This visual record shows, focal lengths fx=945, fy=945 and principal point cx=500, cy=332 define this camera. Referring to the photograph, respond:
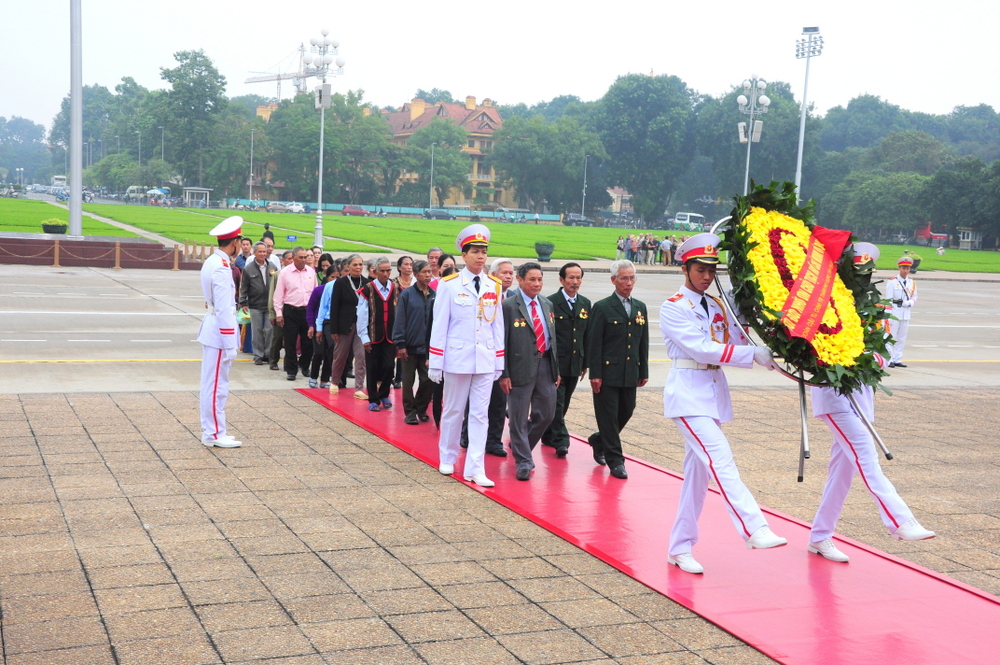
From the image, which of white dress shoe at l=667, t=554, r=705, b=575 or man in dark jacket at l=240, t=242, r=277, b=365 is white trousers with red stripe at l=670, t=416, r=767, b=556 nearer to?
white dress shoe at l=667, t=554, r=705, b=575

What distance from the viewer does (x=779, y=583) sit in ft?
18.5

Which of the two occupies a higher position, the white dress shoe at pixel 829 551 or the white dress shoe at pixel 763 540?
the white dress shoe at pixel 763 540

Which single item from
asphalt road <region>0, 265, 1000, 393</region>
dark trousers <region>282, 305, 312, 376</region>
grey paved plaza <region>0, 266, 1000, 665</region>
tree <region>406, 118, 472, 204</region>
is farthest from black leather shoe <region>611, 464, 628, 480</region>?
tree <region>406, 118, 472, 204</region>

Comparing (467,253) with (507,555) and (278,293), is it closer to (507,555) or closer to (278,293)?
(507,555)

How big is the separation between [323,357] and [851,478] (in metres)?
7.57

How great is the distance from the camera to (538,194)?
375 ft

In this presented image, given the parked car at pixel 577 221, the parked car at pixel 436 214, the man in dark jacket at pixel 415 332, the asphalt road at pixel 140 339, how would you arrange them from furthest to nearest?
the parked car at pixel 577 221 → the parked car at pixel 436 214 → the asphalt road at pixel 140 339 → the man in dark jacket at pixel 415 332

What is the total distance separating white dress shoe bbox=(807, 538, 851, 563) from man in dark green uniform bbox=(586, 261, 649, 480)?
2120 mm

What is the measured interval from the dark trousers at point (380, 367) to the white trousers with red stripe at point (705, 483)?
17.4ft

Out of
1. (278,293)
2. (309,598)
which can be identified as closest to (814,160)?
(278,293)

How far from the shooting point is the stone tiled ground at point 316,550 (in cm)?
455

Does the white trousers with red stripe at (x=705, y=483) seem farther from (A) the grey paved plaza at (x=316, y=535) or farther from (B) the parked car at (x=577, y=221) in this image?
(B) the parked car at (x=577, y=221)

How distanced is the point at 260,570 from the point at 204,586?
1.23ft

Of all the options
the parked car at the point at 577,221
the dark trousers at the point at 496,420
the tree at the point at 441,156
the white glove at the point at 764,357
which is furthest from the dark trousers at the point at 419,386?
the tree at the point at 441,156
